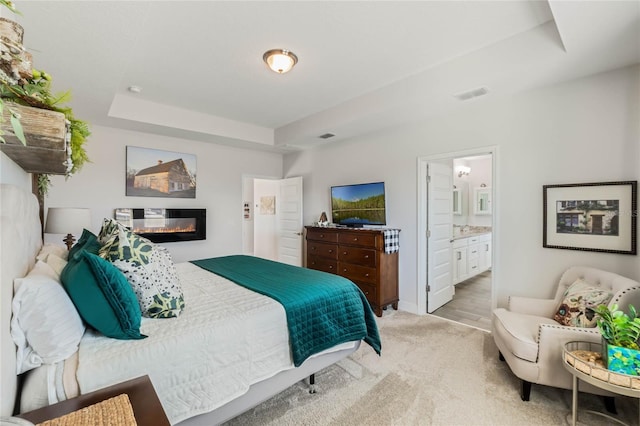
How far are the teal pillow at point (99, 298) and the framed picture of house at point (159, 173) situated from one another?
127 inches

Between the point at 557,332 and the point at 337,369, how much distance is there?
1.62 m

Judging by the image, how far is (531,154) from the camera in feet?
9.33

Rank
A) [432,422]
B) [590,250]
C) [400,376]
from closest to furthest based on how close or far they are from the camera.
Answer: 1. [432,422]
2. [400,376]
3. [590,250]

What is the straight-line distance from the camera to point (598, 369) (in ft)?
5.18

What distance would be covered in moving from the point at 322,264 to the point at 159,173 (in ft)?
9.28

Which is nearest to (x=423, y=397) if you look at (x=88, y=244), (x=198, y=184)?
(x=88, y=244)

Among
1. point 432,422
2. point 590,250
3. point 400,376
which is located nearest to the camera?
point 432,422

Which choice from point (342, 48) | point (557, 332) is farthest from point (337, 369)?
point (342, 48)

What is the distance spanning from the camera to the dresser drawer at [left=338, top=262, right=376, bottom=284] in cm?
375

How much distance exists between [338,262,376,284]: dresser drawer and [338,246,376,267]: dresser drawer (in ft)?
0.19

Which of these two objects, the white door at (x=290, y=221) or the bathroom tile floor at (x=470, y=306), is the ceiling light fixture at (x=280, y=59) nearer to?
the white door at (x=290, y=221)

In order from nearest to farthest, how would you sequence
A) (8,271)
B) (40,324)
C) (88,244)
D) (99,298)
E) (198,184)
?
(8,271), (40,324), (99,298), (88,244), (198,184)

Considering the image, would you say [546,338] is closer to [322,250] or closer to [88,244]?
[322,250]

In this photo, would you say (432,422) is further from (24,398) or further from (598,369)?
(24,398)
